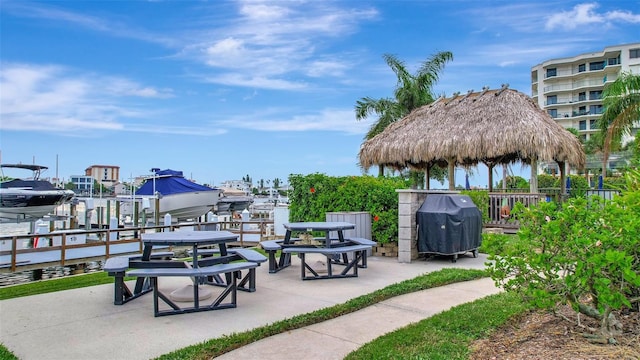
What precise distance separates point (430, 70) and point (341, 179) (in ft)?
56.5

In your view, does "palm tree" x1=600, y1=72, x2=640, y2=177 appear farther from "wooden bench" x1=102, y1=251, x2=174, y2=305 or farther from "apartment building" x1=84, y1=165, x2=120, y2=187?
"apartment building" x1=84, y1=165, x2=120, y2=187

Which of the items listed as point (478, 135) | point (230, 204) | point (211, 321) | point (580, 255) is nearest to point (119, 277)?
point (211, 321)

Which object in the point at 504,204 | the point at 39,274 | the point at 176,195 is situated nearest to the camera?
the point at 39,274

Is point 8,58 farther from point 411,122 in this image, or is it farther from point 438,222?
point 411,122

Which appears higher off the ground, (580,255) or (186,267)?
(580,255)

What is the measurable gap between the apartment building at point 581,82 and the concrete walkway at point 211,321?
72.7 meters

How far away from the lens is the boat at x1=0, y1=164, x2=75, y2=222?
69.2ft

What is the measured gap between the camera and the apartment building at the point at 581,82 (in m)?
67.0

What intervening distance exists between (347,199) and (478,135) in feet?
29.1

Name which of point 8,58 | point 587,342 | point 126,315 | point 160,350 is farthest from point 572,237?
point 8,58

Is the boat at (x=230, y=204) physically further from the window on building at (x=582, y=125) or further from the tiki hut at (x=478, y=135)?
the window on building at (x=582, y=125)

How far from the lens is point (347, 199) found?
35.0ft

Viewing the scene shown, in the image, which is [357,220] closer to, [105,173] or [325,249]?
[325,249]

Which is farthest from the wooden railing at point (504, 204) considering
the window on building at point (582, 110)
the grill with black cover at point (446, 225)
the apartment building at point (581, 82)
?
the window on building at point (582, 110)
